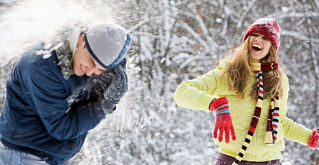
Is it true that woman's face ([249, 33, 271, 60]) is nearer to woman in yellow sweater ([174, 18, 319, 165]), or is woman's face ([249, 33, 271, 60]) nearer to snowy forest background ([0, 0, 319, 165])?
woman in yellow sweater ([174, 18, 319, 165])

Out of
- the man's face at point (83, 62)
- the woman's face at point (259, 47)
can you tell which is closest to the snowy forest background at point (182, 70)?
the woman's face at point (259, 47)

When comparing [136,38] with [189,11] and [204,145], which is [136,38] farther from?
[204,145]

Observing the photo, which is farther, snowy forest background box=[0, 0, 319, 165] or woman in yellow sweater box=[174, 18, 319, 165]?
snowy forest background box=[0, 0, 319, 165]

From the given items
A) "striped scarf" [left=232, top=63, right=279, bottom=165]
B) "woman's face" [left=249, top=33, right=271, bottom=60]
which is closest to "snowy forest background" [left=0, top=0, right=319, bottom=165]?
"woman's face" [left=249, top=33, right=271, bottom=60]

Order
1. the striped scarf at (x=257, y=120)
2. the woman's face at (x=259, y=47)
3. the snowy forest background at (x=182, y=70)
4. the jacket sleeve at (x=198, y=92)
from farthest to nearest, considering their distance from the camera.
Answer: the snowy forest background at (x=182, y=70), the woman's face at (x=259, y=47), the striped scarf at (x=257, y=120), the jacket sleeve at (x=198, y=92)

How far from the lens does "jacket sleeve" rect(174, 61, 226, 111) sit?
1.95 metres

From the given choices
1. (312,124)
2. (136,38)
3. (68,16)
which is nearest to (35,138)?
(68,16)

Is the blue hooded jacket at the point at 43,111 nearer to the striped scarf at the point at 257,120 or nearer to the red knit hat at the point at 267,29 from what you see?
the striped scarf at the point at 257,120

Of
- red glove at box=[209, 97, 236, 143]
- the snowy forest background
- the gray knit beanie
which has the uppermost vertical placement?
the gray knit beanie

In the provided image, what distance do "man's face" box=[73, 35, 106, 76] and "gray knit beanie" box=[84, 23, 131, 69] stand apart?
0.11 ft

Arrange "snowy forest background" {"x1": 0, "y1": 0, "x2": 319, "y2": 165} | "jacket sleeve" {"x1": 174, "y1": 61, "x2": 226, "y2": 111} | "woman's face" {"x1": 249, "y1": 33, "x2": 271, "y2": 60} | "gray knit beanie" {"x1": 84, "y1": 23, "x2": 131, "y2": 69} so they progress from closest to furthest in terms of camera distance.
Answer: "gray knit beanie" {"x1": 84, "y1": 23, "x2": 131, "y2": 69} < "jacket sleeve" {"x1": 174, "y1": 61, "x2": 226, "y2": 111} < "woman's face" {"x1": 249, "y1": 33, "x2": 271, "y2": 60} < "snowy forest background" {"x1": 0, "y1": 0, "x2": 319, "y2": 165}

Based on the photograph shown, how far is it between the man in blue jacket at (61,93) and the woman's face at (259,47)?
951 mm

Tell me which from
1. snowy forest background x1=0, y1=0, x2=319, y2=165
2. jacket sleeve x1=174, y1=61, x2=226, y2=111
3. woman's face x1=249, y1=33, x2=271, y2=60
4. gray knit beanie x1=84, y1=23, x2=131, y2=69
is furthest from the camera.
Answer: snowy forest background x1=0, y1=0, x2=319, y2=165

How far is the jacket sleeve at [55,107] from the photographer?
1.81 metres
